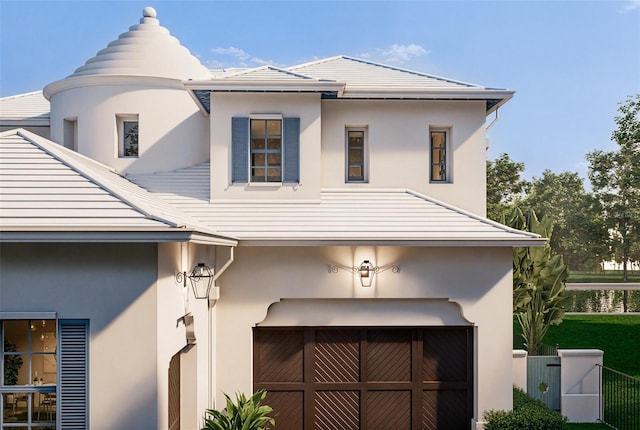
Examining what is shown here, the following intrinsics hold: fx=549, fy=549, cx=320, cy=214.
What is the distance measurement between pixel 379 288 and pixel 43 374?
629cm

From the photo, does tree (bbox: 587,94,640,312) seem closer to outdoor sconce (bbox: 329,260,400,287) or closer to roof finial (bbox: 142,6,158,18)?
outdoor sconce (bbox: 329,260,400,287)

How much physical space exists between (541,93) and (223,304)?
51.7 m

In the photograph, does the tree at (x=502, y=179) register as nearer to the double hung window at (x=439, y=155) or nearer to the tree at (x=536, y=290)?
the tree at (x=536, y=290)

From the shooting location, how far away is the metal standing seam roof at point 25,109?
48.2 ft

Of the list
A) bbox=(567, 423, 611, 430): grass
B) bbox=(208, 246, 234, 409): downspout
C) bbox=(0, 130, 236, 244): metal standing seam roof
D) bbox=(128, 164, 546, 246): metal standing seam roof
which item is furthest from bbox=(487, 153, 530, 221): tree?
bbox=(0, 130, 236, 244): metal standing seam roof

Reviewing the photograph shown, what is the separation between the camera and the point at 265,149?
12.2 metres

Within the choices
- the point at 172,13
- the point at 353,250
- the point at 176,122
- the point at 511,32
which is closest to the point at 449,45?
the point at 511,32

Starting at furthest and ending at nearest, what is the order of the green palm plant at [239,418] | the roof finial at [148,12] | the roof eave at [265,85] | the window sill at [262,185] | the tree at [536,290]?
1. the tree at [536,290]
2. the roof finial at [148,12]
3. the window sill at [262,185]
4. the roof eave at [265,85]
5. the green palm plant at [239,418]

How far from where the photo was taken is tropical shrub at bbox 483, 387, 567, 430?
10469 mm

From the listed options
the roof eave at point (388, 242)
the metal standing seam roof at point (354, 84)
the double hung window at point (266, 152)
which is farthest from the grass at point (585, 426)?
the double hung window at point (266, 152)

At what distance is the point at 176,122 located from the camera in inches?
550

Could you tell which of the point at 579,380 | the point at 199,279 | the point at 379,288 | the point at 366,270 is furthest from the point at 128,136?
the point at 579,380

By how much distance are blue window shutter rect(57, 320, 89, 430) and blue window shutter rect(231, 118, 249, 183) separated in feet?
19.5

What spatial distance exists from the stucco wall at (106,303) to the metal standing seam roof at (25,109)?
9.63m
